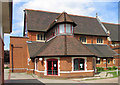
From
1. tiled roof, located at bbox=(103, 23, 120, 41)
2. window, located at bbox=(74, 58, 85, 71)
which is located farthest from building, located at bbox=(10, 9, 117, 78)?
tiled roof, located at bbox=(103, 23, 120, 41)

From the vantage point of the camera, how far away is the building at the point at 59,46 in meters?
21.6

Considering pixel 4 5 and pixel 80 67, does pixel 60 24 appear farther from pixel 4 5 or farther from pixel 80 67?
pixel 4 5

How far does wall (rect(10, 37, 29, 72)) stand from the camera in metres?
31.0

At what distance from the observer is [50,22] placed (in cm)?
3619

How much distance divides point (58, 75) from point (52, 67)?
1.40 m

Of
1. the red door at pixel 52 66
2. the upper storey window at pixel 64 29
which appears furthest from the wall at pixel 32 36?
the red door at pixel 52 66

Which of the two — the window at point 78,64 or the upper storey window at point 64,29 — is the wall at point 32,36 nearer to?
the upper storey window at point 64,29

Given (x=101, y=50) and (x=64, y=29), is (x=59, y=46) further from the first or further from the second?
(x=101, y=50)

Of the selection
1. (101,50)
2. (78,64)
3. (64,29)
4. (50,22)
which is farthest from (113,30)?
(78,64)

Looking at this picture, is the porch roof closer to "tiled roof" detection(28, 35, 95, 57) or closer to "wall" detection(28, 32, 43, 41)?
"tiled roof" detection(28, 35, 95, 57)

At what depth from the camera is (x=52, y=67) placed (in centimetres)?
2186

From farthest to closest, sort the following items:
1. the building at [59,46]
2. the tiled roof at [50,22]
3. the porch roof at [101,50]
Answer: the tiled roof at [50,22]
the porch roof at [101,50]
the building at [59,46]

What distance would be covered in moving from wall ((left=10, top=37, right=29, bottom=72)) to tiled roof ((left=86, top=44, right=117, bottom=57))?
13.1 m

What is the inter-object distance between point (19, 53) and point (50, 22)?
9842mm
